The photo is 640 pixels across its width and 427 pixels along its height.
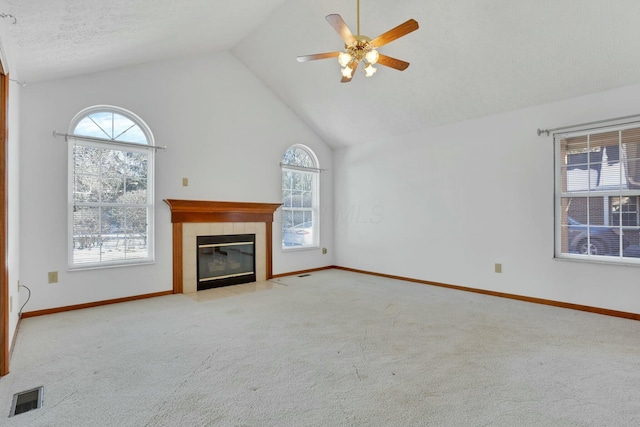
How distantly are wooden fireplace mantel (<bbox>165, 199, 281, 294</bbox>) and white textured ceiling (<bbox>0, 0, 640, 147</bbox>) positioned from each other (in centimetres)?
192

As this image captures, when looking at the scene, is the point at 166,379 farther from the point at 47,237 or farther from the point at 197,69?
the point at 197,69

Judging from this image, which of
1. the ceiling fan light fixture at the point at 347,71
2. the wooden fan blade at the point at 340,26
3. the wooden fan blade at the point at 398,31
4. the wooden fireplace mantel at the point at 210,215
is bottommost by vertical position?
the wooden fireplace mantel at the point at 210,215

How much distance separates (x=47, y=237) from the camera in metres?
3.60

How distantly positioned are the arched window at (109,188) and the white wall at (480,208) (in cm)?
358

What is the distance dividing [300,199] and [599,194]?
434 centimetres

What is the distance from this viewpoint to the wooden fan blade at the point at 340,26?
2.52 metres

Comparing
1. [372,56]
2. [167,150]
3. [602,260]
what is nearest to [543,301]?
[602,260]

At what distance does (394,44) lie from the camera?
12.8ft

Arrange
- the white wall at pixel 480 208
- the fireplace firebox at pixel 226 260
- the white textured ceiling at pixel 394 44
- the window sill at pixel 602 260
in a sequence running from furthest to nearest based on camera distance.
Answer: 1. the fireplace firebox at pixel 226 260
2. the white wall at pixel 480 208
3. the window sill at pixel 602 260
4. the white textured ceiling at pixel 394 44

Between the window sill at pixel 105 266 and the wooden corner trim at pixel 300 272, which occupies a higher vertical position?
the window sill at pixel 105 266

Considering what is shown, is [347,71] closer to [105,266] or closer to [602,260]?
[602,260]

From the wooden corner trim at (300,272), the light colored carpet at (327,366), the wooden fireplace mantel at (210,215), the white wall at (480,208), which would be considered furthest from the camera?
the wooden corner trim at (300,272)

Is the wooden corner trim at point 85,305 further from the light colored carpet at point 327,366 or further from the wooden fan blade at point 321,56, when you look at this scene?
the wooden fan blade at point 321,56

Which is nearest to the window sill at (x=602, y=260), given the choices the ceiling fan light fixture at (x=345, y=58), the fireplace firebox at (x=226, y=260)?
the ceiling fan light fixture at (x=345, y=58)
